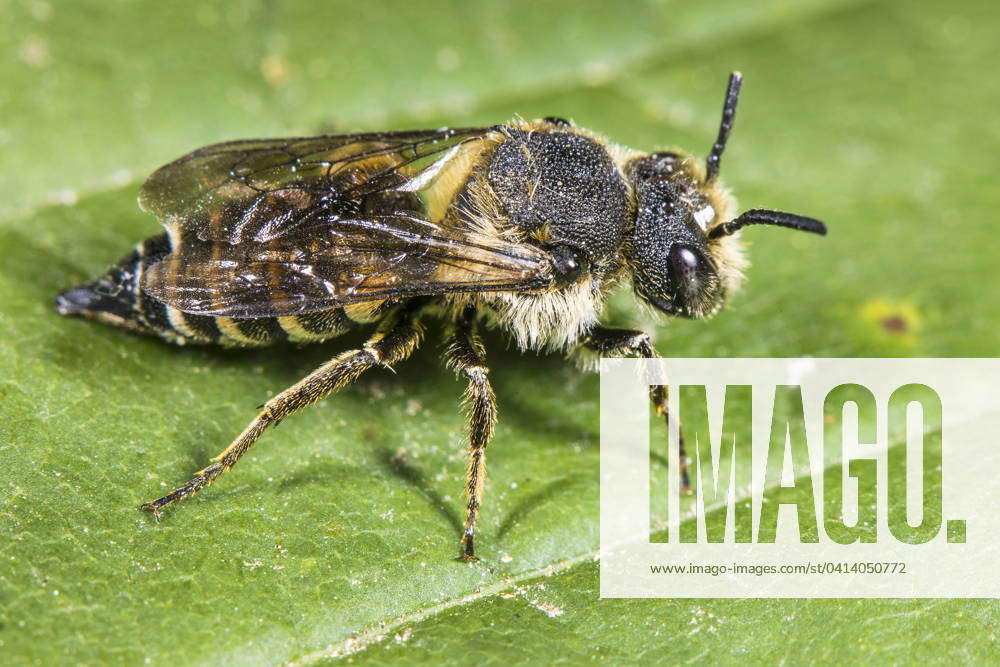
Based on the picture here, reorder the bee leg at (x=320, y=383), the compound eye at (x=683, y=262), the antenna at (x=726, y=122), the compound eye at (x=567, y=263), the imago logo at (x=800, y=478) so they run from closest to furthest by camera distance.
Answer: the imago logo at (x=800, y=478)
the bee leg at (x=320, y=383)
the compound eye at (x=567, y=263)
the compound eye at (x=683, y=262)
the antenna at (x=726, y=122)

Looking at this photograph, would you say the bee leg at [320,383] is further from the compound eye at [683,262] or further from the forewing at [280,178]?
the compound eye at [683,262]

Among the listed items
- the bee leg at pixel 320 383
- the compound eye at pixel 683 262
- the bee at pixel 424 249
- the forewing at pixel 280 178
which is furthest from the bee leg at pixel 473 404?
the compound eye at pixel 683 262

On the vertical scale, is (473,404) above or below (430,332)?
below

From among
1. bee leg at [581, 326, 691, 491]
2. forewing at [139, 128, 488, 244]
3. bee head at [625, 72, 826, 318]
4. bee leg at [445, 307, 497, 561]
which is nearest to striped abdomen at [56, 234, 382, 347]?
forewing at [139, 128, 488, 244]

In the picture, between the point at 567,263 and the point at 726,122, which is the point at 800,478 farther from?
the point at 726,122

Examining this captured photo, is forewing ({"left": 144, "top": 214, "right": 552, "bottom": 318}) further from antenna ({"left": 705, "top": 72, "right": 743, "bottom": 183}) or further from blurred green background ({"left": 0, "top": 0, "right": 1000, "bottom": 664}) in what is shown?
antenna ({"left": 705, "top": 72, "right": 743, "bottom": 183})

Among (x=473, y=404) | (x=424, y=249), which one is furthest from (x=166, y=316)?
(x=473, y=404)
